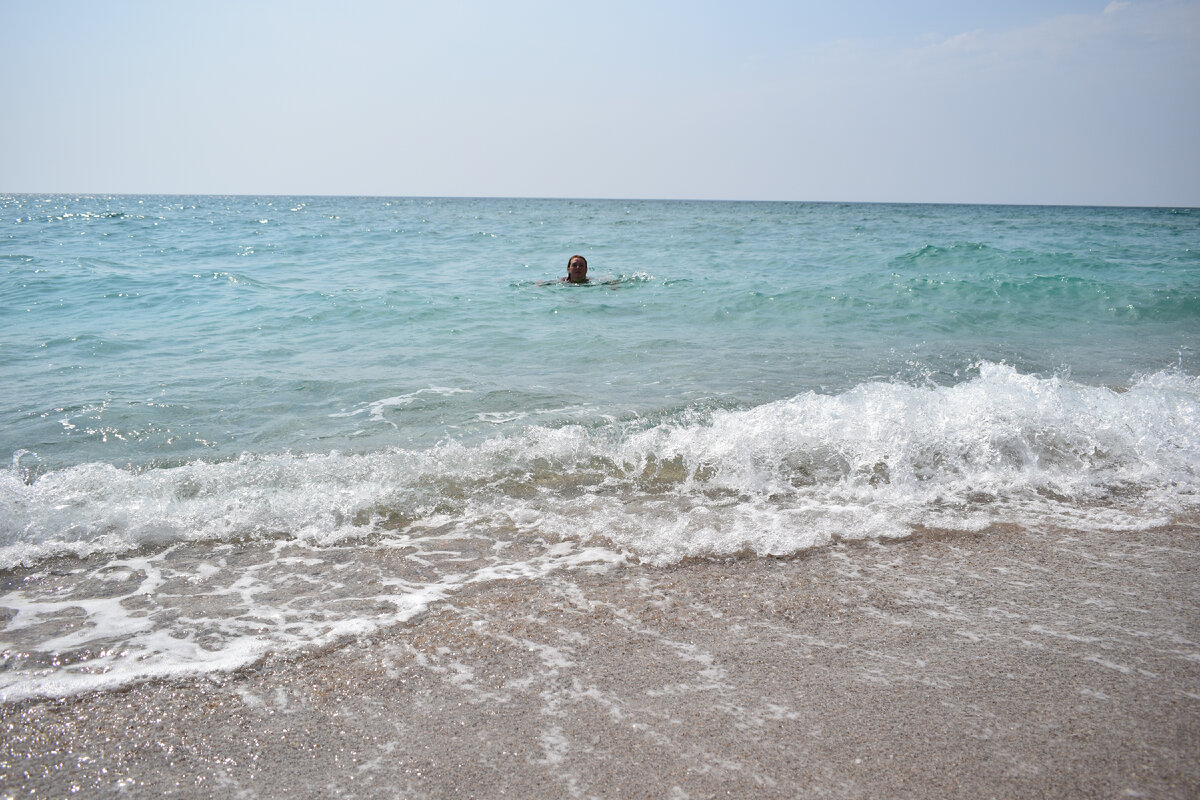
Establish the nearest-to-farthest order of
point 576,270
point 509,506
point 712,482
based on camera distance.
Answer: point 509,506 → point 712,482 → point 576,270

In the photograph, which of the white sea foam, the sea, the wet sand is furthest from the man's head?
the wet sand

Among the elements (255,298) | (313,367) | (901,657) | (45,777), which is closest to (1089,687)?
(901,657)

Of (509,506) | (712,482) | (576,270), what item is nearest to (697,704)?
(509,506)

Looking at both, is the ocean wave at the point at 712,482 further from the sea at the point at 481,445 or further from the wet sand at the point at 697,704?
the wet sand at the point at 697,704

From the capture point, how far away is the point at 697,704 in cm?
229

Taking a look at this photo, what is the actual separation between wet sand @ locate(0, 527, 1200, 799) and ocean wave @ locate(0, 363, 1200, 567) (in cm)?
70

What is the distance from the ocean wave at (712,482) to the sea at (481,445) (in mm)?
22

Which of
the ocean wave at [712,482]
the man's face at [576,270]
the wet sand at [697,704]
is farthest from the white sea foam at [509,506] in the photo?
the man's face at [576,270]

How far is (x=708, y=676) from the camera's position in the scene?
8.03 ft

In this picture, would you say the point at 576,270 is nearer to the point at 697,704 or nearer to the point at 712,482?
the point at 712,482

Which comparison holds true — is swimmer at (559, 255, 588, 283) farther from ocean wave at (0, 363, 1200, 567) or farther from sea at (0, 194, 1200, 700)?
ocean wave at (0, 363, 1200, 567)

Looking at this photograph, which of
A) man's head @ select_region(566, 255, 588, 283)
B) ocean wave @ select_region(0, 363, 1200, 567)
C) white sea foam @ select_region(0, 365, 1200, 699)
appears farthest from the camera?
man's head @ select_region(566, 255, 588, 283)

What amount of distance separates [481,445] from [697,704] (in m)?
2.92

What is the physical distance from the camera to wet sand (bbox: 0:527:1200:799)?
6.51ft
